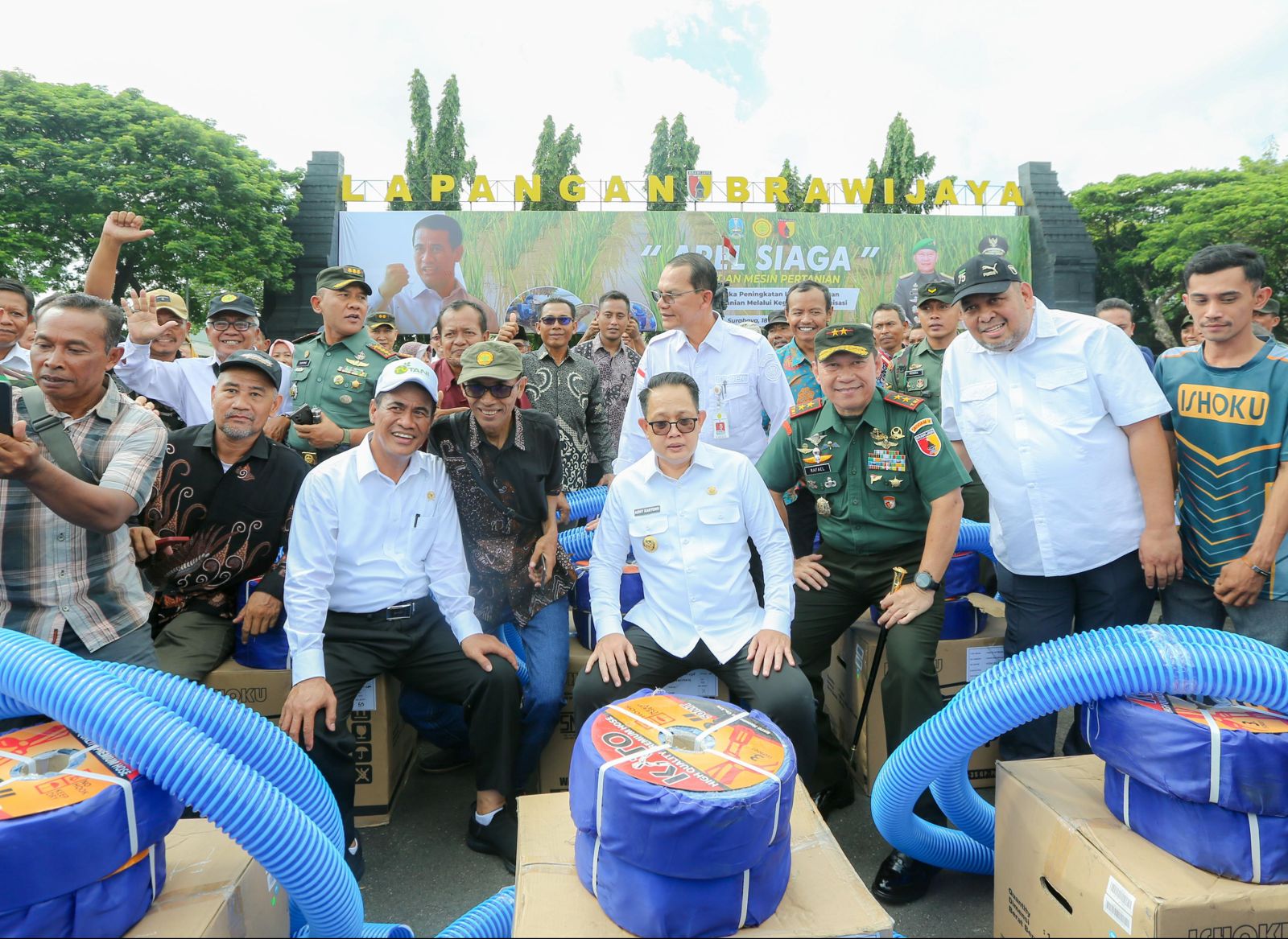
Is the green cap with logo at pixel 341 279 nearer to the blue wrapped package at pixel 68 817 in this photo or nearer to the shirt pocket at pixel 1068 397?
the blue wrapped package at pixel 68 817

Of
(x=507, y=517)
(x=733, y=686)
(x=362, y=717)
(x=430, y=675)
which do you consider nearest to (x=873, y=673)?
(x=733, y=686)

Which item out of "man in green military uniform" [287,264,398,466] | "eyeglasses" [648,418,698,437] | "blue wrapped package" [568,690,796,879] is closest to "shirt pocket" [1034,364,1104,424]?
"eyeglasses" [648,418,698,437]

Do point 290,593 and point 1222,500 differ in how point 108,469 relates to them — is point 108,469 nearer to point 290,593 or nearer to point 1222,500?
point 290,593

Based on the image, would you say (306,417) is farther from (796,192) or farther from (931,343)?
(796,192)

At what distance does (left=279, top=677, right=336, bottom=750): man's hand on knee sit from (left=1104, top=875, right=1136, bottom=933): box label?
2.48 metres

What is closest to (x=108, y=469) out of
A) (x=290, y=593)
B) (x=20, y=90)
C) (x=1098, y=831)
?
(x=290, y=593)

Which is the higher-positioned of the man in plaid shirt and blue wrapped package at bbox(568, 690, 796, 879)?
the man in plaid shirt

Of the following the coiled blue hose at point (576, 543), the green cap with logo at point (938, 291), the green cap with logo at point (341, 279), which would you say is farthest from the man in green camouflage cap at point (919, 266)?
the coiled blue hose at point (576, 543)

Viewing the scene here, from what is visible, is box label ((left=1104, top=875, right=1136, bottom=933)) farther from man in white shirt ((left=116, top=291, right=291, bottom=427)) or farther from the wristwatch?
man in white shirt ((left=116, top=291, right=291, bottom=427))

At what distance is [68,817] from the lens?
1.55 m

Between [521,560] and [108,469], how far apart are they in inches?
62.9

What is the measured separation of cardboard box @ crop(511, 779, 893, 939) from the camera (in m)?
1.74

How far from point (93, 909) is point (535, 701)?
170 centimetres

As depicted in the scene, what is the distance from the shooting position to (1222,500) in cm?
284
